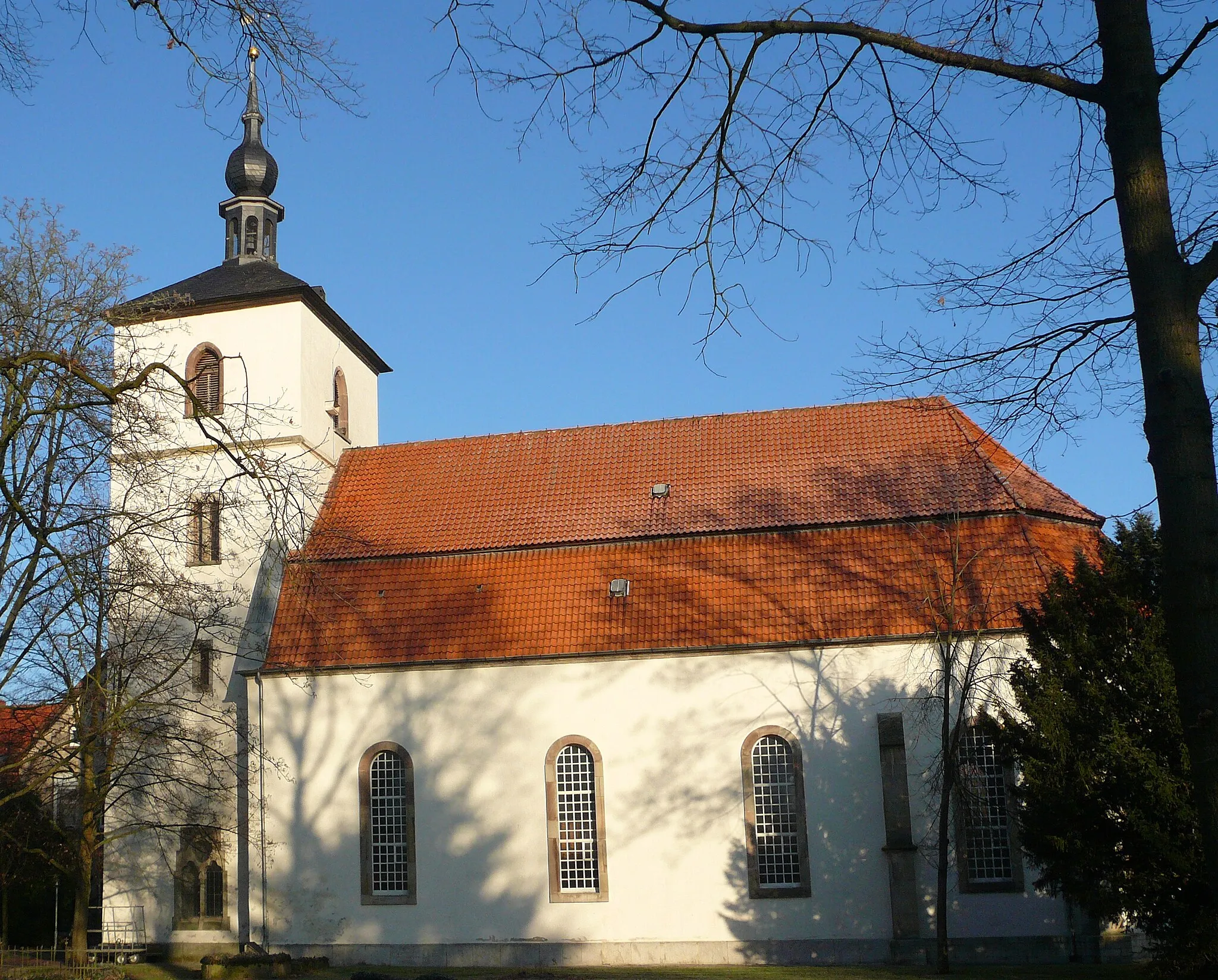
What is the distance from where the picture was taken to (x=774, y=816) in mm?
22266

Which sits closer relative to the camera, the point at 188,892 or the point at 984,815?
the point at 984,815

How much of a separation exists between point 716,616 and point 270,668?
9.20 metres

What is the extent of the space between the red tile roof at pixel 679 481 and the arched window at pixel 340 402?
1.09m

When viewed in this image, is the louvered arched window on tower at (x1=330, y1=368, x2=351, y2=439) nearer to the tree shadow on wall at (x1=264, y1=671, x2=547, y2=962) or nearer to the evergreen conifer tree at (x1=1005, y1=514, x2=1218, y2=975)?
the tree shadow on wall at (x1=264, y1=671, x2=547, y2=962)

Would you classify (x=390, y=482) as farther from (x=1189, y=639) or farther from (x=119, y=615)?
(x=1189, y=639)

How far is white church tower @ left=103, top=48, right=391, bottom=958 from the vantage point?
25.3 metres

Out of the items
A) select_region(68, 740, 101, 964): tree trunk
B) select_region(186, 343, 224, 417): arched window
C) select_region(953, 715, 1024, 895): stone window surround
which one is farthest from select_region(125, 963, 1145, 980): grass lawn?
select_region(186, 343, 224, 417): arched window

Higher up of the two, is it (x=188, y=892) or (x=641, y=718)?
(x=641, y=718)

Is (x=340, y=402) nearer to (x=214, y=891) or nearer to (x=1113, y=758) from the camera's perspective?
(x=214, y=891)

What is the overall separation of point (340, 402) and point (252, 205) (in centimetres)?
558

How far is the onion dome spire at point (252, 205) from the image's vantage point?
30.2 meters

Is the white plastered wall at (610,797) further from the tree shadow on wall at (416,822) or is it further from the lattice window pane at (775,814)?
the lattice window pane at (775,814)

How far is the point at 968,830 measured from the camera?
70.2 feet

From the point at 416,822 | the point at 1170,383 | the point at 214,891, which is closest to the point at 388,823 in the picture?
the point at 416,822
